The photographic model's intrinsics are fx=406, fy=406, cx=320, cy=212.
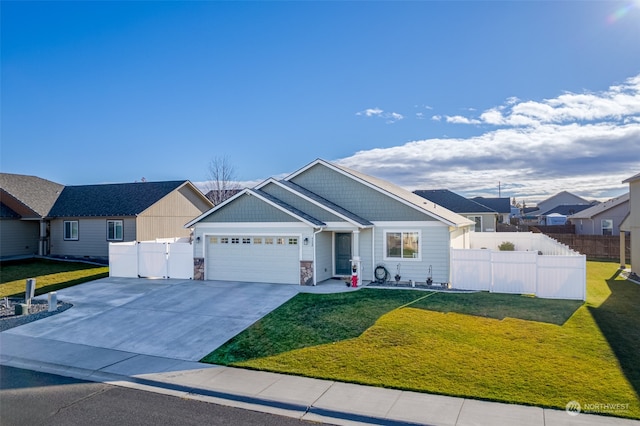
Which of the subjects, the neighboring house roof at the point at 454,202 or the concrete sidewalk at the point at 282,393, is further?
the neighboring house roof at the point at 454,202

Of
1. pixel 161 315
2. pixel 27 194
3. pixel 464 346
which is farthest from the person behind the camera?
pixel 27 194

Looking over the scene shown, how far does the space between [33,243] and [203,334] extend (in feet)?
79.4

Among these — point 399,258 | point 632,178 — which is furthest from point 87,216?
point 632,178

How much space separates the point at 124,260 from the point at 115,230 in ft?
24.2

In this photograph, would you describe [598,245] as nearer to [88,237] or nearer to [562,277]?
[562,277]

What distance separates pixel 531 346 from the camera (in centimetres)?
946

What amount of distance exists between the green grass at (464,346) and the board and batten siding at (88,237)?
16489 mm

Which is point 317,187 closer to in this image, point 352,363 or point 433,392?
point 352,363

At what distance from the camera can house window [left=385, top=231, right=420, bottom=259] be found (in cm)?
1712

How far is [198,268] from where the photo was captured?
738 inches

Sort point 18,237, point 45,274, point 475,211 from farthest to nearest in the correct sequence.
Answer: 1. point 475,211
2. point 18,237
3. point 45,274

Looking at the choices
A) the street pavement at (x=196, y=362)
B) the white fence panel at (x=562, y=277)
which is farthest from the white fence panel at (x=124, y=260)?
the white fence panel at (x=562, y=277)

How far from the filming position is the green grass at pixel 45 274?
18.2m

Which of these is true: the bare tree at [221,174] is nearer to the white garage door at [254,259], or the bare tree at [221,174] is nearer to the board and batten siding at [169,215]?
the board and batten siding at [169,215]
